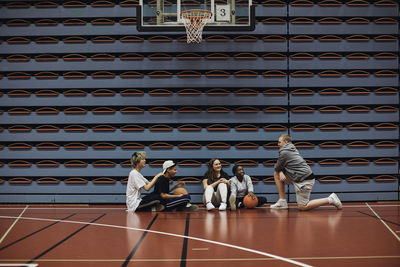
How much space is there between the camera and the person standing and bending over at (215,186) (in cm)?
631

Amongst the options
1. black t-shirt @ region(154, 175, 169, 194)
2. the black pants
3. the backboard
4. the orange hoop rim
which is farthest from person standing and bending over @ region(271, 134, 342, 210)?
the orange hoop rim

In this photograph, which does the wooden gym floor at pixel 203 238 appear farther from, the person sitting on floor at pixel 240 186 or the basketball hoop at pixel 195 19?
the basketball hoop at pixel 195 19

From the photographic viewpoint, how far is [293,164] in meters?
6.10

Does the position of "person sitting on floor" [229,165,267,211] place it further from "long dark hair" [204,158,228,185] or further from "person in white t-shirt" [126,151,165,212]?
"person in white t-shirt" [126,151,165,212]

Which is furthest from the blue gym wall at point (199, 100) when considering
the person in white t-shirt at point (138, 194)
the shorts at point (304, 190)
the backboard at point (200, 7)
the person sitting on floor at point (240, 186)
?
the shorts at point (304, 190)

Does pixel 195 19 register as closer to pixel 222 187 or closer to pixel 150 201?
pixel 222 187

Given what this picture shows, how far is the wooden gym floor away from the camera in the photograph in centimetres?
320

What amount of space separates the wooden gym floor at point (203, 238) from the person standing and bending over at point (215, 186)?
1.04 feet

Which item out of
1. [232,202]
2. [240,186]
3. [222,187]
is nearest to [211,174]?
[222,187]

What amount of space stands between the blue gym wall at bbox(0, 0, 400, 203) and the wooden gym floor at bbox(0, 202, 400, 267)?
3.90 ft

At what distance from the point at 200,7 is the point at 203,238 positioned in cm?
407

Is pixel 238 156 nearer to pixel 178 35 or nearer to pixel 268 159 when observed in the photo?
pixel 268 159

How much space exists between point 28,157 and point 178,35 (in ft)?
12.1

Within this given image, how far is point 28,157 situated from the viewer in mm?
7348
